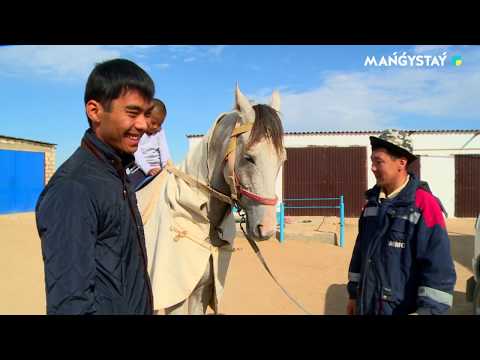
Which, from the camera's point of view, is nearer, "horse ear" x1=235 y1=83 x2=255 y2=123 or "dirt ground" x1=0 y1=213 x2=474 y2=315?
"horse ear" x1=235 y1=83 x2=255 y2=123

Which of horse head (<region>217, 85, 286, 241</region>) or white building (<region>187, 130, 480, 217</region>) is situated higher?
white building (<region>187, 130, 480, 217</region>)

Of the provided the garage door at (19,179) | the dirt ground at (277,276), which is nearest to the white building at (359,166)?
the dirt ground at (277,276)

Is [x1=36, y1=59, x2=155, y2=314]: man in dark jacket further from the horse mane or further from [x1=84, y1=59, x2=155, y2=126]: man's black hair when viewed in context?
the horse mane

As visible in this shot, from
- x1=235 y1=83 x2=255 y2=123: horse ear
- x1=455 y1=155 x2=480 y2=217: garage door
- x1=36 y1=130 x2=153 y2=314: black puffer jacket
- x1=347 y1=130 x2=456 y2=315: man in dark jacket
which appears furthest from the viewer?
x1=455 y1=155 x2=480 y2=217: garage door

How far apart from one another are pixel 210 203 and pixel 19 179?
18.5m

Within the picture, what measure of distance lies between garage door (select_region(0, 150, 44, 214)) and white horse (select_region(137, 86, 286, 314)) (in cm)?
1763

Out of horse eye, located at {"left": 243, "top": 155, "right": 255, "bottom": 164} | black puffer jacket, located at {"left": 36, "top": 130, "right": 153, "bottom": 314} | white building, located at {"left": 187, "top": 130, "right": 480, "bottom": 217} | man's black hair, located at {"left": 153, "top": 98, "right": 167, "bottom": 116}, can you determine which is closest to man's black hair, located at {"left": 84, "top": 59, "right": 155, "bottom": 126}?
black puffer jacket, located at {"left": 36, "top": 130, "right": 153, "bottom": 314}

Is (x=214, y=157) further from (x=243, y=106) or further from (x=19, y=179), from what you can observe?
(x=19, y=179)

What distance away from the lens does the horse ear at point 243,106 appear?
211 centimetres

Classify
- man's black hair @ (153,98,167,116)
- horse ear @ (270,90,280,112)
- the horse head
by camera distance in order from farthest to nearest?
man's black hair @ (153,98,167,116) → horse ear @ (270,90,280,112) → the horse head

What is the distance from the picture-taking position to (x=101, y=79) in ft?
3.61

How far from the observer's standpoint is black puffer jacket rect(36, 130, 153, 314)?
933 mm

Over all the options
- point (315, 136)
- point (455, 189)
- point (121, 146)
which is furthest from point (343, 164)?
point (121, 146)

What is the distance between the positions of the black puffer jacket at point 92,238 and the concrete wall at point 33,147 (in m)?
18.9
